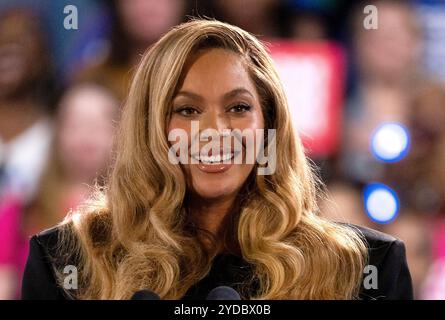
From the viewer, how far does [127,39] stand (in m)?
1.78

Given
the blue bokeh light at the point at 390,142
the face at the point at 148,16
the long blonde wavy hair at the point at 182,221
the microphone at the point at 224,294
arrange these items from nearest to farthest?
the microphone at the point at 224,294 → the long blonde wavy hair at the point at 182,221 → the face at the point at 148,16 → the blue bokeh light at the point at 390,142

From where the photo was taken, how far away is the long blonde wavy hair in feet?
4.04

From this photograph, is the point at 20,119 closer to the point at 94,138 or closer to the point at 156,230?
the point at 94,138

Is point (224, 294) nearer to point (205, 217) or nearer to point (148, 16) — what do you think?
point (205, 217)

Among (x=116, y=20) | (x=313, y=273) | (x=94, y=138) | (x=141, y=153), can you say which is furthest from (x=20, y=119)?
(x=313, y=273)

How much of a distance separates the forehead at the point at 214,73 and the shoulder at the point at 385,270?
0.30 meters

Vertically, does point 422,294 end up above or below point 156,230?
below

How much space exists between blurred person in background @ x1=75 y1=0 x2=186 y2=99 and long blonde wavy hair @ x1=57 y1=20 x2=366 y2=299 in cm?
44

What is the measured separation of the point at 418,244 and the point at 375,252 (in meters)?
0.60

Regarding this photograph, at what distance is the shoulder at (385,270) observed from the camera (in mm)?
1232

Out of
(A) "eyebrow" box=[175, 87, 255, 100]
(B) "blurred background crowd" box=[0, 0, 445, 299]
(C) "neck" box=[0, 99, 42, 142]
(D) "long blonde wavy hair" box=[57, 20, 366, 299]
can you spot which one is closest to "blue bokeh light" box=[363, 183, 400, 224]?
(B) "blurred background crowd" box=[0, 0, 445, 299]

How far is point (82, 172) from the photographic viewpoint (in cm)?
177

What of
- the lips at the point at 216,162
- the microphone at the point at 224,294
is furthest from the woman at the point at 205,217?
the microphone at the point at 224,294

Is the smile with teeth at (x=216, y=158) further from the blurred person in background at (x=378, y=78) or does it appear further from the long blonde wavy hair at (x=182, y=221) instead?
the blurred person in background at (x=378, y=78)
